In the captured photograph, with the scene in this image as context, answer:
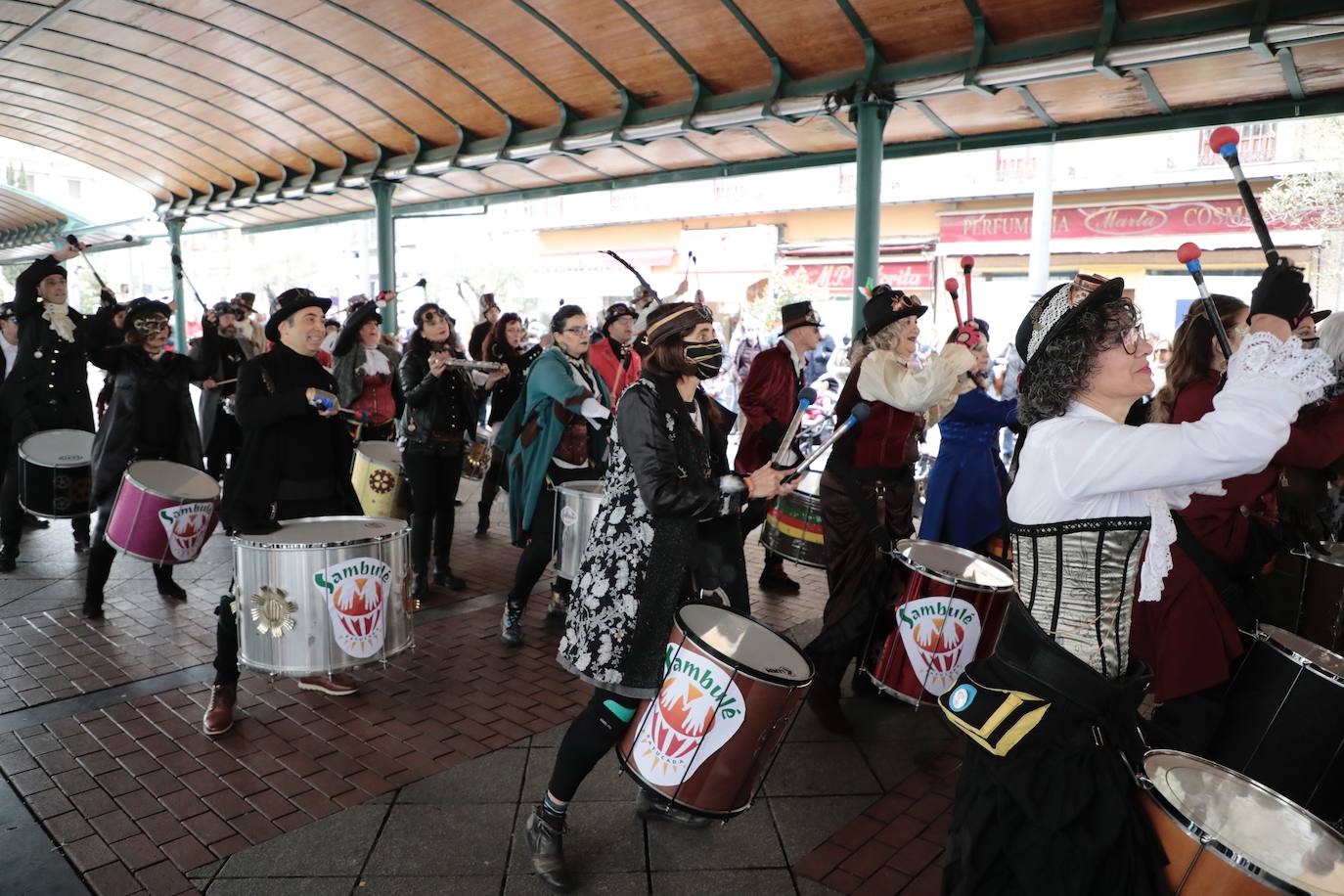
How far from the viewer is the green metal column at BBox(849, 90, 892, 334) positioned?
675cm

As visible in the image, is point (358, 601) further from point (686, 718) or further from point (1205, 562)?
point (1205, 562)

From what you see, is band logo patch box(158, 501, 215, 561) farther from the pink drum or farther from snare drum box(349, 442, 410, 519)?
snare drum box(349, 442, 410, 519)

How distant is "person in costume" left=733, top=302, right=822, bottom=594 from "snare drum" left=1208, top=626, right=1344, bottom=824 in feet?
9.82

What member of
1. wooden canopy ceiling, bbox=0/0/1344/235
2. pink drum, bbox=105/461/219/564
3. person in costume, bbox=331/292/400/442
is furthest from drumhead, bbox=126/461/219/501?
wooden canopy ceiling, bbox=0/0/1344/235

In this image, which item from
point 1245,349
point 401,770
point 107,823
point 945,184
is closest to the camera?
point 1245,349

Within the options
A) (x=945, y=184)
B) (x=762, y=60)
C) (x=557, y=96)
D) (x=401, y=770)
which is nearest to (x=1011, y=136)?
(x=762, y=60)

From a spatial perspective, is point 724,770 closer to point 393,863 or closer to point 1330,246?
point 393,863

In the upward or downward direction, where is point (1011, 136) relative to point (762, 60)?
downward

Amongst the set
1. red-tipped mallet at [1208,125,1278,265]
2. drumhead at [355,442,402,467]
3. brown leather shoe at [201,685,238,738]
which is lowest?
brown leather shoe at [201,685,238,738]

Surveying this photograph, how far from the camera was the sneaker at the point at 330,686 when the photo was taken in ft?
14.9

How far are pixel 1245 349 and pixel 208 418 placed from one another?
8.32 metres

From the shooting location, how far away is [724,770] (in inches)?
108

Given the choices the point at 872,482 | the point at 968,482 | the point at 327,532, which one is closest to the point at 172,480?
the point at 327,532

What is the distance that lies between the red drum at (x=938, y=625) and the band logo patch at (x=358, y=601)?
2.24 meters
